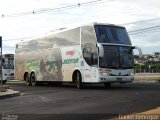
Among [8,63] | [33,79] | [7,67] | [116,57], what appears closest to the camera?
[116,57]

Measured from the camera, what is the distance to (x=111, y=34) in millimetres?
27359

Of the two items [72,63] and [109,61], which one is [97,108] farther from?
[72,63]

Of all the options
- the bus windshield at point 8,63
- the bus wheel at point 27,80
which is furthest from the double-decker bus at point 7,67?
the bus wheel at point 27,80

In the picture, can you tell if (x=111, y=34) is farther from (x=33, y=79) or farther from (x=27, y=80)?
(x=27, y=80)

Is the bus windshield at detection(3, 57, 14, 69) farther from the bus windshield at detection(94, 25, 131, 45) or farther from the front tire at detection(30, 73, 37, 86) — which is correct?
the bus windshield at detection(94, 25, 131, 45)

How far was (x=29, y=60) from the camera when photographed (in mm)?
36438

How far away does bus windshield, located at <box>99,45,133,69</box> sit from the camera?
26703 mm

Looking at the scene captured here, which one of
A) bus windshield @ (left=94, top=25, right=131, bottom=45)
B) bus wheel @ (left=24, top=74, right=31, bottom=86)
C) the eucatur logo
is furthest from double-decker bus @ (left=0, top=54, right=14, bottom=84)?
bus windshield @ (left=94, top=25, right=131, bottom=45)

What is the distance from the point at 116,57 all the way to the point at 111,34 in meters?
1.38

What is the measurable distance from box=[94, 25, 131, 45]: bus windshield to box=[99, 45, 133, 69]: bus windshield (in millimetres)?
402

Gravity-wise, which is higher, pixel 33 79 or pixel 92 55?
pixel 92 55

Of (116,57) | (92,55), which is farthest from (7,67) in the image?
(116,57)

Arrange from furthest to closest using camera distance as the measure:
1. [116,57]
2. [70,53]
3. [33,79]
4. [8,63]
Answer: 1. [8,63]
2. [33,79]
3. [70,53]
4. [116,57]

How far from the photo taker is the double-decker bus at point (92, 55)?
1052 inches
